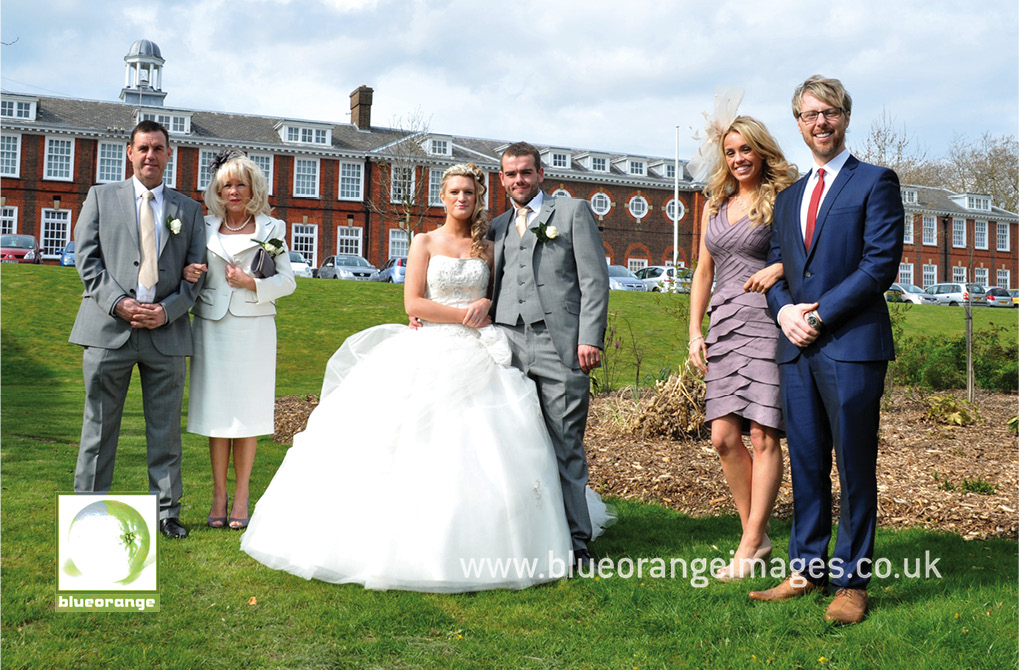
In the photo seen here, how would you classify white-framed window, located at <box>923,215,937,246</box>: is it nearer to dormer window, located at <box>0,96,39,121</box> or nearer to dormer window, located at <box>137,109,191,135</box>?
dormer window, located at <box>137,109,191,135</box>

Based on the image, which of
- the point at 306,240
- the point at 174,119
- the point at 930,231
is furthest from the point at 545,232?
the point at 930,231

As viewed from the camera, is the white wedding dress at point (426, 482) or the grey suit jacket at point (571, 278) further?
the grey suit jacket at point (571, 278)

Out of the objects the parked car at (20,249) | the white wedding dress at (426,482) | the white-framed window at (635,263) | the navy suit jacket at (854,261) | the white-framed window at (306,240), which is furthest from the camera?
the white-framed window at (635,263)

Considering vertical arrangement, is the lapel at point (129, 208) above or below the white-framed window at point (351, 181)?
below

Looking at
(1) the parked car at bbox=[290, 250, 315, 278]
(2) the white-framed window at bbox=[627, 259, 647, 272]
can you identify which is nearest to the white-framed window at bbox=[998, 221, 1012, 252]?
(2) the white-framed window at bbox=[627, 259, 647, 272]

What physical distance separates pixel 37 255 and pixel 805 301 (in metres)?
34.0

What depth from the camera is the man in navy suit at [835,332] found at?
12.0 feet

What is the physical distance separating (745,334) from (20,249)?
34.0 m

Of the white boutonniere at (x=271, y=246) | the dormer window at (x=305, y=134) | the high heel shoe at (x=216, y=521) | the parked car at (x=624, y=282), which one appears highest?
the dormer window at (x=305, y=134)

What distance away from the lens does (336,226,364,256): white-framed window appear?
1647 inches

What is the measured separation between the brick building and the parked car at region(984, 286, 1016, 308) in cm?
563

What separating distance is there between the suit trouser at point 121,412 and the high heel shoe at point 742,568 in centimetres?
345

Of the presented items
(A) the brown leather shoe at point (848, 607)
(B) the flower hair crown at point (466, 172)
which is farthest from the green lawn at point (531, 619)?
(B) the flower hair crown at point (466, 172)

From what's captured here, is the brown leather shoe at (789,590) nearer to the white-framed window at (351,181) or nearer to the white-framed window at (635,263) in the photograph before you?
the white-framed window at (351,181)
